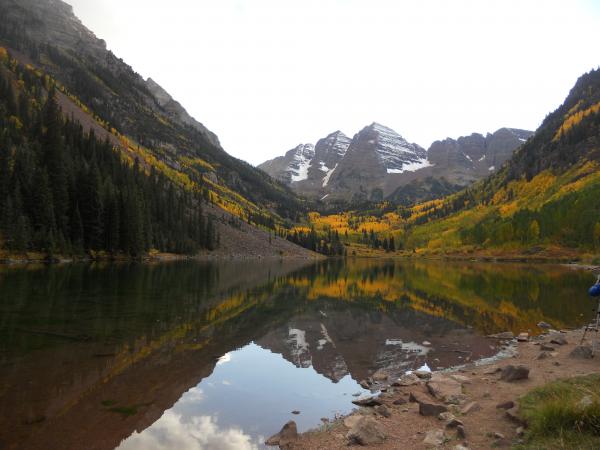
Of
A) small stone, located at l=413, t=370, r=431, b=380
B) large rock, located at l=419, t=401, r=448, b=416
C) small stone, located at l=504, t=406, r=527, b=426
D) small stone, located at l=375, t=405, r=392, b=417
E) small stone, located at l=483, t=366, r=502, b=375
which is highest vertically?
small stone, located at l=504, t=406, r=527, b=426

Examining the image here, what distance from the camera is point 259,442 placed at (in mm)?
10742

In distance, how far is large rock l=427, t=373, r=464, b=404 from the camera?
42.6 feet

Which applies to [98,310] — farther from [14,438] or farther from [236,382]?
[14,438]

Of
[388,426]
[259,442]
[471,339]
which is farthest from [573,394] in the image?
[471,339]

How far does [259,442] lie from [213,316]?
18731 mm

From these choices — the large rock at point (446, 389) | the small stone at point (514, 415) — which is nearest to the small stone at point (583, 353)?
the large rock at point (446, 389)

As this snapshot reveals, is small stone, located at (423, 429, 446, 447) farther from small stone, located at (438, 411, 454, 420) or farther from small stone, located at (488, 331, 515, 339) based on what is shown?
small stone, located at (488, 331, 515, 339)

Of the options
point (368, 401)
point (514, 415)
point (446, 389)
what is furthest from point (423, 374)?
point (514, 415)

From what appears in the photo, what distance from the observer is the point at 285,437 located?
10.7 meters

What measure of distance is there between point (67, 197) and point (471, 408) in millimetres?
86577

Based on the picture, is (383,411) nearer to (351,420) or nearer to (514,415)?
(351,420)

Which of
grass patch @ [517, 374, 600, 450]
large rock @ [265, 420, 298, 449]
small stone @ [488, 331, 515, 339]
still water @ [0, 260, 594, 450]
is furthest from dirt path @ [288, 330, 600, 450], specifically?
small stone @ [488, 331, 515, 339]

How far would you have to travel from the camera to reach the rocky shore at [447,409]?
31.5ft

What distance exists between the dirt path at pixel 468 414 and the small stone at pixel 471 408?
1.6 inches
